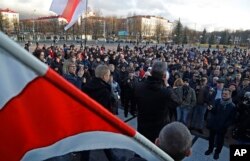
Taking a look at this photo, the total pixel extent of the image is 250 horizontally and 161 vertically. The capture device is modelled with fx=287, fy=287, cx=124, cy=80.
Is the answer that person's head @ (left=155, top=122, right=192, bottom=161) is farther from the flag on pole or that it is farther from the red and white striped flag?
the flag on pole

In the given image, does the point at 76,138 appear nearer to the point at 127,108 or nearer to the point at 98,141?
the point at 98,141

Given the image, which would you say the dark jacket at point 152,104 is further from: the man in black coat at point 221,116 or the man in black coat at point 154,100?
the man in black coat at point 221,116

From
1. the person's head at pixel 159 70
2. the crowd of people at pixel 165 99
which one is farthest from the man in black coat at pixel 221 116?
the person's head at pixel 159 70

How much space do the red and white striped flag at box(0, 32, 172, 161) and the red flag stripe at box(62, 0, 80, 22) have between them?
7531 mm

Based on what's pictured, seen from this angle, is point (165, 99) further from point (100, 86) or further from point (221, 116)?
point (221, 116)

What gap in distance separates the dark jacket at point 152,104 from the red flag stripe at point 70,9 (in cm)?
562

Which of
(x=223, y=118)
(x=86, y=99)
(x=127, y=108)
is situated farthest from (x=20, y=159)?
(x=127, y=108)

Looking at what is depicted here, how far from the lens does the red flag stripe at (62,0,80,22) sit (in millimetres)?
8344

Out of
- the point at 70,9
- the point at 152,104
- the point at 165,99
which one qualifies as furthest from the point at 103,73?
the point at 70,9

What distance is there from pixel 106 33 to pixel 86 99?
88.3 meters

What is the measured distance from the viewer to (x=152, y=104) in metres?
→ 3.32

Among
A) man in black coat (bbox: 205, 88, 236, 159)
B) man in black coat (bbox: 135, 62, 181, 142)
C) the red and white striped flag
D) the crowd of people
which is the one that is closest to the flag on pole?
the crowd of people

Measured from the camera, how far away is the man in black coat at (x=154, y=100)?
10.5ft

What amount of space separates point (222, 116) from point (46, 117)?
4864 millimetres
